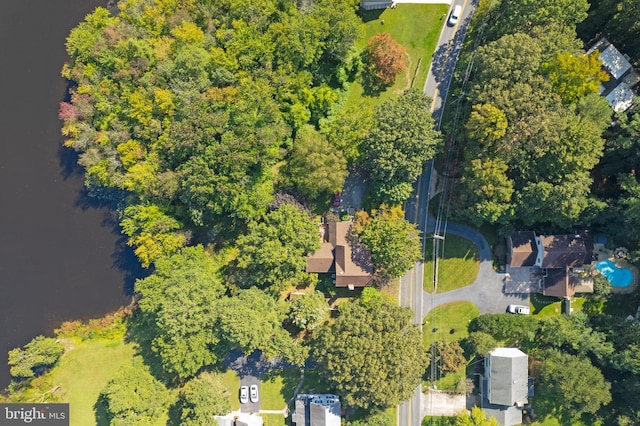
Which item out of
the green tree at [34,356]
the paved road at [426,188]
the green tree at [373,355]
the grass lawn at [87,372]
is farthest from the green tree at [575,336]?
the green tree at [34,356]

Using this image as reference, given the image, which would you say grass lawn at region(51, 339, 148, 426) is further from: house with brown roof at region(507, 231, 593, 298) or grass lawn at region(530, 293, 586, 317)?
grass lawn at region(530, 293, 586, 317)

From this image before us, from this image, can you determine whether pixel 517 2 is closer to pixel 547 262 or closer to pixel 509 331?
pixel 547 262

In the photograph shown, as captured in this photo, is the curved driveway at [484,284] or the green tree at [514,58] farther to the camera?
the curved driveway at [484,284]

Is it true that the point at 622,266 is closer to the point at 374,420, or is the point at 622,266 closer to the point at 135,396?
the point at 374,420

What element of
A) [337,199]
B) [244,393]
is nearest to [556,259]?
[337,199]

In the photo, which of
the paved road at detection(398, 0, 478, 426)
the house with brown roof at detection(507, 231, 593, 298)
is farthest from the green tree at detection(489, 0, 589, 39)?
the house with brown roof at detection(507, 231, 593, 298)

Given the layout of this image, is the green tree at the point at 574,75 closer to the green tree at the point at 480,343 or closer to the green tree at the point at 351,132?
the green tree at the point at 351,132
